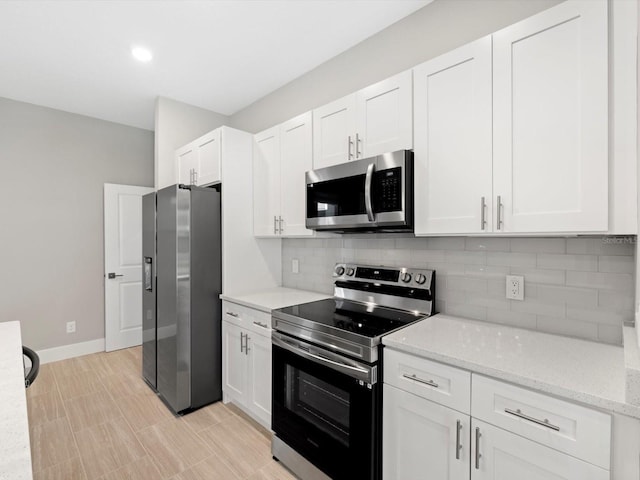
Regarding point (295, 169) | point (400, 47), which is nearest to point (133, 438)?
point (295, 169)

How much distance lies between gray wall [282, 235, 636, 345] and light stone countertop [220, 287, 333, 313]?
0.68 meters

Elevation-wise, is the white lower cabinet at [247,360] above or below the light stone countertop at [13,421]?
below

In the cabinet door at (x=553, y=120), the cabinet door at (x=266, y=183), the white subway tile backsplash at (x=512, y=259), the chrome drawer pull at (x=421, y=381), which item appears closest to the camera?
the cabinet door at (x=553, y=120)

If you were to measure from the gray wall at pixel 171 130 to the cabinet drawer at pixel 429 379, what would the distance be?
291 centimetres

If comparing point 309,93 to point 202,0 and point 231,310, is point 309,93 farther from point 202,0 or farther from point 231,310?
point 231,310

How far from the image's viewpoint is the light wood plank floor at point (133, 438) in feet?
6.34

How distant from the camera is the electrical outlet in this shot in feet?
5.39

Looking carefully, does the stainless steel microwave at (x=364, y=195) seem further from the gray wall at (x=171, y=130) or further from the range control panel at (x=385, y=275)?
the gray wall at (x=171, y=130)

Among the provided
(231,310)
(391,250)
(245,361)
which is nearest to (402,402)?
(391,250)

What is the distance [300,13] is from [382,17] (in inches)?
21.5

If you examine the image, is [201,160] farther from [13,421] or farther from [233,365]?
[13,421]

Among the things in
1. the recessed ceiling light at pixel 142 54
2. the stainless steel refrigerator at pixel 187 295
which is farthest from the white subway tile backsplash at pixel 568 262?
the recessed ceiling light at pixel 142 54

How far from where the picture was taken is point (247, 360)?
2.39 meters

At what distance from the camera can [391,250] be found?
2.22 m
